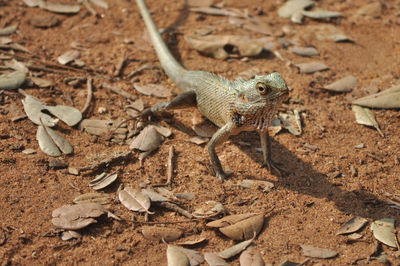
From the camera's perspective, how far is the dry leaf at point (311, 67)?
682 centimetres

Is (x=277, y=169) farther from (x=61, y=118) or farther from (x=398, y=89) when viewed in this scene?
(x=61, y=118)

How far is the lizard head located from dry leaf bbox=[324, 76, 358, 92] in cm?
191

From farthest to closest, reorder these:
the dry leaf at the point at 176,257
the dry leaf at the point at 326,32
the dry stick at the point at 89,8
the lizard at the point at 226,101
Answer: the dry stick at the point at 89,8, the dry leaf at the point at 326,32, the lizard at the point at 226,101, the dry leaf at the point at 176,257

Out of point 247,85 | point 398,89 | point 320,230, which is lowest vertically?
point 320,230

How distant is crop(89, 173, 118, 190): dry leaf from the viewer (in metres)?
4.77

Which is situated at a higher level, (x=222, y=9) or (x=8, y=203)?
(x=222, y=9)

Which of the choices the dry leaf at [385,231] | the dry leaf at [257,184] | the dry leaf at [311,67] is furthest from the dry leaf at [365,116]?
the dry leaf at [257,184]

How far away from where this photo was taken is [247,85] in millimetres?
4953

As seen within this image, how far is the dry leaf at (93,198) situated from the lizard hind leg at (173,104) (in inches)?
59.4

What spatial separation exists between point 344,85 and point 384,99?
2.11ft

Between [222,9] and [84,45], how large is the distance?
8.75 feet

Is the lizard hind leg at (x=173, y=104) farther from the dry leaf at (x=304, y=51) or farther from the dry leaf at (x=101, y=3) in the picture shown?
the dry leaf at (x=101, y=3)

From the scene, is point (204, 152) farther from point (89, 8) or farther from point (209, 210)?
point (89, 8)

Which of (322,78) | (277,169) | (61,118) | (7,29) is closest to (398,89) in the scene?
(322,78)
